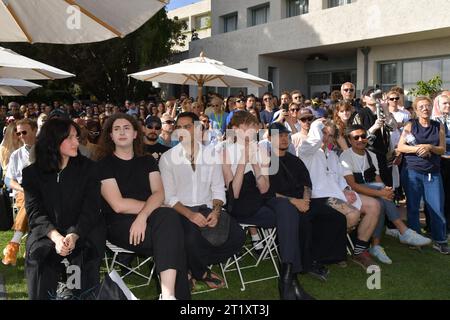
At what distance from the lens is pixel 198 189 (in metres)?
4.46

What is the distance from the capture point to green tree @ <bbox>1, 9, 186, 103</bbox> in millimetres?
23016

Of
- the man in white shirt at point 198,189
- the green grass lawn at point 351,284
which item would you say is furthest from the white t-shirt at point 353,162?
the man in white shirt at point 198,189

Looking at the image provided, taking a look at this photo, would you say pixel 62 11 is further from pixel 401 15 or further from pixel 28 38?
pixel 401 15

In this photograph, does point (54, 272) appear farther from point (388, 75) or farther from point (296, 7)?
point (296, 7)

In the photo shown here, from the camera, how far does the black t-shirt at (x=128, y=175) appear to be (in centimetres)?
406

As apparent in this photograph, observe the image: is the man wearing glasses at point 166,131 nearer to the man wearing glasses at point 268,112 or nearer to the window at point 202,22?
the man wearing glasses at point 268,112

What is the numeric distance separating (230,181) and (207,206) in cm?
42

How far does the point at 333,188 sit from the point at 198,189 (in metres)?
1.71

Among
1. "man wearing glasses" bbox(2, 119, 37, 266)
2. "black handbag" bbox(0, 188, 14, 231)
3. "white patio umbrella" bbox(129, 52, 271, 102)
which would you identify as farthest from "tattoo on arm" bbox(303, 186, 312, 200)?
"black handbag" bbox(0, 188, 14, 231)

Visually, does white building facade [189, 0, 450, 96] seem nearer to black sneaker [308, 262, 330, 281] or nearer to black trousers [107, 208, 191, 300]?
black sneaker [308, 262, 330, 281]

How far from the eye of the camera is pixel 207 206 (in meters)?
4.51

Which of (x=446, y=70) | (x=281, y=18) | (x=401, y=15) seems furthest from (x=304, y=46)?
(x=446, y=70)

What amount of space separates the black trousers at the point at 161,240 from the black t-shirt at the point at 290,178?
1559 millimetres

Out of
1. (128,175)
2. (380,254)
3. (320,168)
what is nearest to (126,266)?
(128,175)
